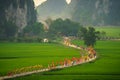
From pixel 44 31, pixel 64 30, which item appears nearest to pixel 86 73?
pixel 64 30

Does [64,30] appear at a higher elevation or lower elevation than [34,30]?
lower

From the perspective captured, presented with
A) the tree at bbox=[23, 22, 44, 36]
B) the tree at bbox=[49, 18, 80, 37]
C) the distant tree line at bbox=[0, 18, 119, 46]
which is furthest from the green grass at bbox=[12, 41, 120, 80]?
the tree at bbox=[49, 18, 80, 37]

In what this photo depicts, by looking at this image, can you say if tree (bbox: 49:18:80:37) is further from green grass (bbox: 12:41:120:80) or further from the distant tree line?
green grass (bbox: 12:41:120:80)

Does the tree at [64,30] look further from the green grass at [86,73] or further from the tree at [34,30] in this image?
the green grass at [86,73]

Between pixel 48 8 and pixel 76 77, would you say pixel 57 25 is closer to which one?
pixel 76 77

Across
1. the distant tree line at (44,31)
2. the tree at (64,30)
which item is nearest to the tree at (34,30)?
the distant tree line at (44,31)

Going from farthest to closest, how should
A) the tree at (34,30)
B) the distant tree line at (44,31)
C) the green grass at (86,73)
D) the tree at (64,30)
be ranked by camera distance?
the tree at (64,30) → the tree at (34,30) → the distant tree line at (44,31) → the green grass at (86,73)

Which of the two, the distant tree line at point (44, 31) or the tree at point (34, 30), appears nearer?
the distant tree line at point (44, 31)

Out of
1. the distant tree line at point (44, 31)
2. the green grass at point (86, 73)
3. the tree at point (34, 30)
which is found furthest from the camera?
the tree at point (34, 30)

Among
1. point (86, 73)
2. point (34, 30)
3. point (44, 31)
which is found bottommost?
point (86, 73)

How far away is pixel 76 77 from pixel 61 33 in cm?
5318

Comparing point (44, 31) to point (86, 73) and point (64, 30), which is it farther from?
point (86, 73)

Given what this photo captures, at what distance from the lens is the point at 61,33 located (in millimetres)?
80438

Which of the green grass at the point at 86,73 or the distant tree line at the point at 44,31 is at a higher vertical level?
the distant tree line at the point at 44,31
